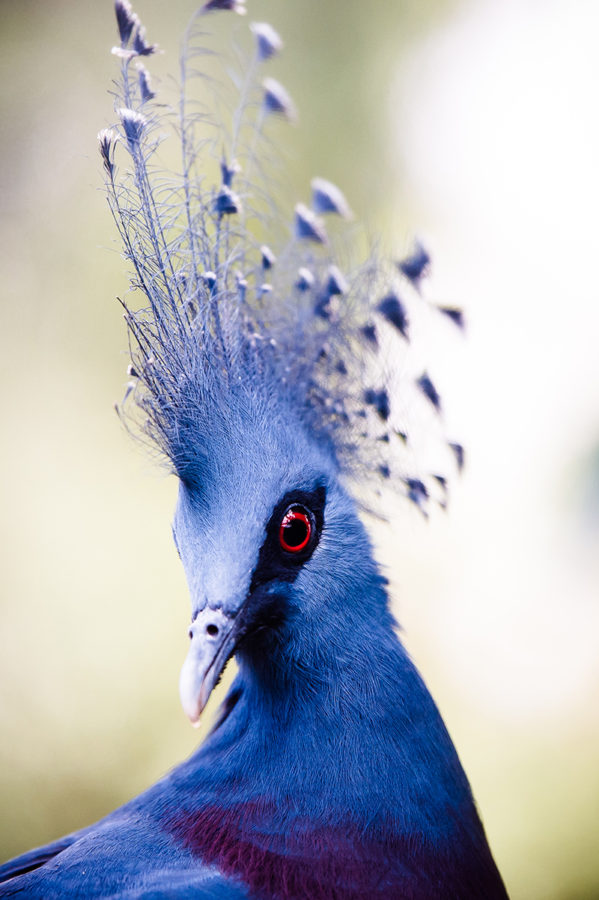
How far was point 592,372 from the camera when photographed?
2.98m

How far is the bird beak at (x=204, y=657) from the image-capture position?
36.4 inches

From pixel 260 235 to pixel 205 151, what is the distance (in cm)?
17

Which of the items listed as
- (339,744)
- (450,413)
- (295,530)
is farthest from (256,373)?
(450,413)

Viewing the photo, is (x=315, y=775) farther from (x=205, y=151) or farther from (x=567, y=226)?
(x=567, y=226)

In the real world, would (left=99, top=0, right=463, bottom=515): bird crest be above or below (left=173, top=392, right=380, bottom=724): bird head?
above

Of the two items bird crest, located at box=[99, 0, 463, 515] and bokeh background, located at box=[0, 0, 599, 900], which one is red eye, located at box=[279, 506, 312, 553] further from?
bokeh background, located at box=[0, 0, 599, 900]

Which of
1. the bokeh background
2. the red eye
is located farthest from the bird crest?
the bokeh background

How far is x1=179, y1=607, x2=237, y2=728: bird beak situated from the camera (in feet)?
3.04

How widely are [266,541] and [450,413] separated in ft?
5.52

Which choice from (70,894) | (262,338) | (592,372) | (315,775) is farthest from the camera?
(592,372)

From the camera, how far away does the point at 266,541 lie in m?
1.03

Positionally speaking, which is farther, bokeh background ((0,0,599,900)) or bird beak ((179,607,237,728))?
bokeh background ((0,0,599,900))

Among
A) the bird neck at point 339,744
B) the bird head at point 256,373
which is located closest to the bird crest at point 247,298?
the bird head at point 256,373

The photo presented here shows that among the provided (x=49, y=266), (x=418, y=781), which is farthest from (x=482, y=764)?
(x=49, y=266)
